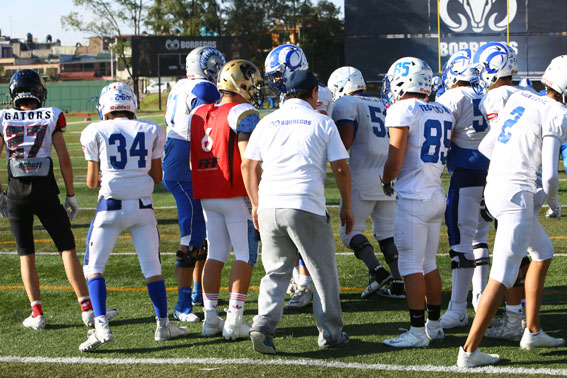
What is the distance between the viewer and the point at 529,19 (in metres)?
28.3

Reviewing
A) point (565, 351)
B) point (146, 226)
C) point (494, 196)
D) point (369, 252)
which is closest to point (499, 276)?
point (494, 196)

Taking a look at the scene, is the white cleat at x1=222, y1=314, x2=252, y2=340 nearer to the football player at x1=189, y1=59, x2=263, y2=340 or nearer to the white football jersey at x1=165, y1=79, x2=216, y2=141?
the football player at x1=189, y1=59, x2=263, y2=340

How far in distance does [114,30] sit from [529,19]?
39863 millimetres

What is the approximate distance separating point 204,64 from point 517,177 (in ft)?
9.43

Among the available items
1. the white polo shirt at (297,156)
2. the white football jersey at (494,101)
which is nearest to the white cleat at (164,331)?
the white polo shirt at (297,156)

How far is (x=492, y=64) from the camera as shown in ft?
17.9

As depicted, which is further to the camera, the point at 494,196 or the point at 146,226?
the point at 146,226

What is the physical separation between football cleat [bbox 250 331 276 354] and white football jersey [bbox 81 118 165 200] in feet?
4.11

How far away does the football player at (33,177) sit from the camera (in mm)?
5668

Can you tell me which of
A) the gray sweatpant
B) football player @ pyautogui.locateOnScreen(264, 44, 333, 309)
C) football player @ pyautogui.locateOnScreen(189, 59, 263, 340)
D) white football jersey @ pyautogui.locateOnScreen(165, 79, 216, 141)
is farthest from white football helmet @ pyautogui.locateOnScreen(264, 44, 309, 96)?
the gray sweatpant

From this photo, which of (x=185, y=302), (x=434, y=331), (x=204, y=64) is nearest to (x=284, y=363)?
(x=434, y=331)

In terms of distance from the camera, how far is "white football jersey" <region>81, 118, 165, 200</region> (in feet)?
16.9

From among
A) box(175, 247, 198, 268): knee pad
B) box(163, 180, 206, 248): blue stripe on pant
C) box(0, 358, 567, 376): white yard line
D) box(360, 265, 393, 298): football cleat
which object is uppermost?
box(163, 180, 206, 248): blue stripe on pant

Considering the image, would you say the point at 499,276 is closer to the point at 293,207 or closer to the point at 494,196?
the point at 494,196
